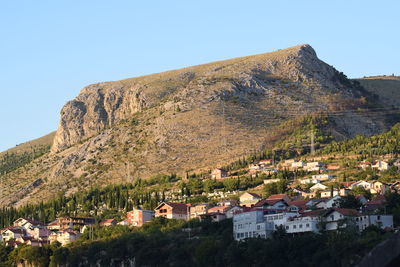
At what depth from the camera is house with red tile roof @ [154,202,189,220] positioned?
93.5 metres

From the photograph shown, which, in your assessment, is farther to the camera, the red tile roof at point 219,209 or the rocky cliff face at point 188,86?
the rocky cliff face at point 188,86

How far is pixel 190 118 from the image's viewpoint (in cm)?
15475

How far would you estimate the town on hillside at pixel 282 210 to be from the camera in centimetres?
7256

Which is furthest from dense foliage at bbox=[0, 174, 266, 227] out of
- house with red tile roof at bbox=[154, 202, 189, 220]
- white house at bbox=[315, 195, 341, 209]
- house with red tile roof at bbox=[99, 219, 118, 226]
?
white house at bbox=[315, 195, 341, 209]

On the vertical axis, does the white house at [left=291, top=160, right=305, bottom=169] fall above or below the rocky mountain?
below

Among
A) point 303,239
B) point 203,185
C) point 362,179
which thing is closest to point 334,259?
point 303,239

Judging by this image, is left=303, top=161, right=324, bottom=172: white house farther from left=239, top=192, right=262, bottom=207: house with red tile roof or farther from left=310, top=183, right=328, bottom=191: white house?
left=239, top=192, right=262, bottom=207: house with red tile roof

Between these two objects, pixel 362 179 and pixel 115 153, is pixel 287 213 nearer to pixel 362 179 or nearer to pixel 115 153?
pixel 362 179

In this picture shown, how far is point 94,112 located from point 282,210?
11443cm

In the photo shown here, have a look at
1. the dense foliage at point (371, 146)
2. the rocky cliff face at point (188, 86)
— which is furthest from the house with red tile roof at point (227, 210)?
the rocky cliff face at point (188, 86)

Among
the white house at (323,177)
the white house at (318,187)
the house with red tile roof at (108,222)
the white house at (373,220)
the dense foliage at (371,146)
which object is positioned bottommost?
the house with red tile roof at (108,222)

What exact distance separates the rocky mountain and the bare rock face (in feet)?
0.92

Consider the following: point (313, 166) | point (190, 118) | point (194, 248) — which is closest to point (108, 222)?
point (194, 248)

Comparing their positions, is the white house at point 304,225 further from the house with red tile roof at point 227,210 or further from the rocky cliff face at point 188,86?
the rocky cliff face at point 188,86
